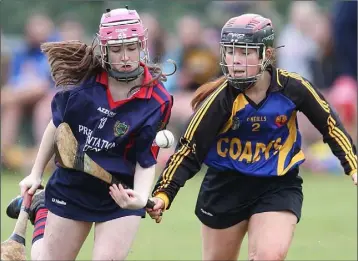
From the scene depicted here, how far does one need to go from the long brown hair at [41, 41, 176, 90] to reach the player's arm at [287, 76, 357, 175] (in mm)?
842

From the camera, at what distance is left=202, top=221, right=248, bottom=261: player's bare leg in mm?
6297

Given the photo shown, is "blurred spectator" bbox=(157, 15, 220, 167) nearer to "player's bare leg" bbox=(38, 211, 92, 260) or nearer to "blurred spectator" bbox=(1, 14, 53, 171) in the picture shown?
"blurred spectator" bbox=(1, 14, 53, 171)

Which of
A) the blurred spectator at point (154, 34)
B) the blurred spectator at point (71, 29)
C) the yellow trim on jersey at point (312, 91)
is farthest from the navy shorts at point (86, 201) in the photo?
the blurred spectator at point (71, 29)

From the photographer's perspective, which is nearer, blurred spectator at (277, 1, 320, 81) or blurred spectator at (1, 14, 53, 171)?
blurred spectator at (1, 14, 53, 171)

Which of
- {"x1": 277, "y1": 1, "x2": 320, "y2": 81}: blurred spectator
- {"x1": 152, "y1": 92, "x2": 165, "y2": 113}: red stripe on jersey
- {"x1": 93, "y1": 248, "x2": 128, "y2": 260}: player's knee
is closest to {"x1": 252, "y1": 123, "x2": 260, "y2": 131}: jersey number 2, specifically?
{"x1": 152, "y1": 92, "x2": 165, "y2": 113}: red stripe on jersey

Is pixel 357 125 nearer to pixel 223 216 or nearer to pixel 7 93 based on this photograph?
pixel 7 93

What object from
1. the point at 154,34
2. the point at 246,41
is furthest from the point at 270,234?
the point at 154,34

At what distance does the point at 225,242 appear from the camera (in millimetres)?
6312

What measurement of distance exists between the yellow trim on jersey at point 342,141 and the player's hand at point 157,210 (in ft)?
3.88

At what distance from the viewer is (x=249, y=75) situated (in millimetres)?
5957

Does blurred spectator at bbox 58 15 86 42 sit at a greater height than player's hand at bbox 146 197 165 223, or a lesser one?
lesser

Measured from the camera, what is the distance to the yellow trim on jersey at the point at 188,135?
609 cm

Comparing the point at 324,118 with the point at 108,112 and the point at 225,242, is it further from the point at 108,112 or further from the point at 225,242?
the point at 108,112

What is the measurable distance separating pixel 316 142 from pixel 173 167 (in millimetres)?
7615
